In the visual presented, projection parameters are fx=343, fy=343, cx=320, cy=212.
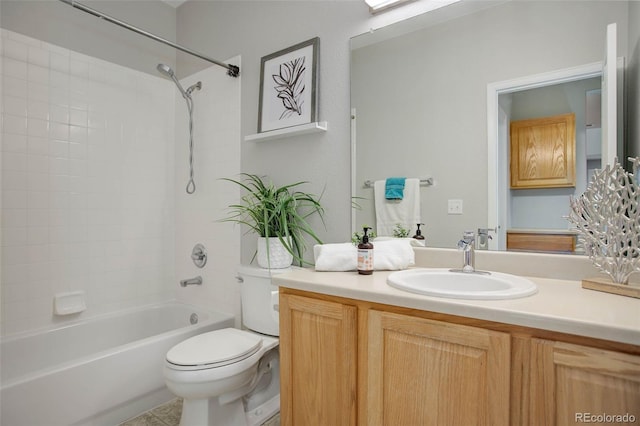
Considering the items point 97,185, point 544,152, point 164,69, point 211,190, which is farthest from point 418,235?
point 97,185

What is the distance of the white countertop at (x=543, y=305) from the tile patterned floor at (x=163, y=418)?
3.14 ft

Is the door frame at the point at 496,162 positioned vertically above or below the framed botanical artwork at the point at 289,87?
below

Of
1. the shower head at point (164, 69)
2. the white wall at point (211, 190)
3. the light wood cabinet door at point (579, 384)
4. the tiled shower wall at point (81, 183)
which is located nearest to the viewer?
the light wood cabinet door at point (579, 384)

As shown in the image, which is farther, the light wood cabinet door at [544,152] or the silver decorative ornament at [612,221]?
the light wood cabinet door at [544,152]

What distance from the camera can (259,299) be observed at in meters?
1.74

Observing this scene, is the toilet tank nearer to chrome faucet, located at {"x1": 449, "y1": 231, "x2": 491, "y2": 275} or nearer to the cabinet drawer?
chrome faucet, located at {"x1": 449, "y1": 231, "x2": 491, "y2": 275}

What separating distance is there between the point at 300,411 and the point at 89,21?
8.36 feet

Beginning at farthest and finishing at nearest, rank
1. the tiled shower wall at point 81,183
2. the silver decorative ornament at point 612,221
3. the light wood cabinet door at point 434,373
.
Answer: the tiled shower wall at point 81,183 → the silver decorative ornament at point 612,221 → the light wood cabinet door at point 434,373

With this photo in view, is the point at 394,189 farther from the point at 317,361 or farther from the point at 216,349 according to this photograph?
the point at 216,349

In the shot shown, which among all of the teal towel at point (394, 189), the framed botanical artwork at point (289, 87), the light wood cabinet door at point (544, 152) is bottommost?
the teal towel at point (394, 189)

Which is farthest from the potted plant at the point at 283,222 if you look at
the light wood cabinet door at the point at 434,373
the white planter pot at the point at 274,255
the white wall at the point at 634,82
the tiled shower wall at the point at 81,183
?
the white wall at the point at 634,82

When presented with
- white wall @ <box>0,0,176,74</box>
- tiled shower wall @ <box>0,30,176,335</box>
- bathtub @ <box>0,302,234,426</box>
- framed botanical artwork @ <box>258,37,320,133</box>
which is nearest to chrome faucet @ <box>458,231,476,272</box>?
framed botanical artwork @ <box>258,37,320,133</box>

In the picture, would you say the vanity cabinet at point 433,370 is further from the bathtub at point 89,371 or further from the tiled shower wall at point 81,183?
the tiled shower wall at point 81,183

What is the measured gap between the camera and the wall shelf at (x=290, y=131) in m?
1.74
